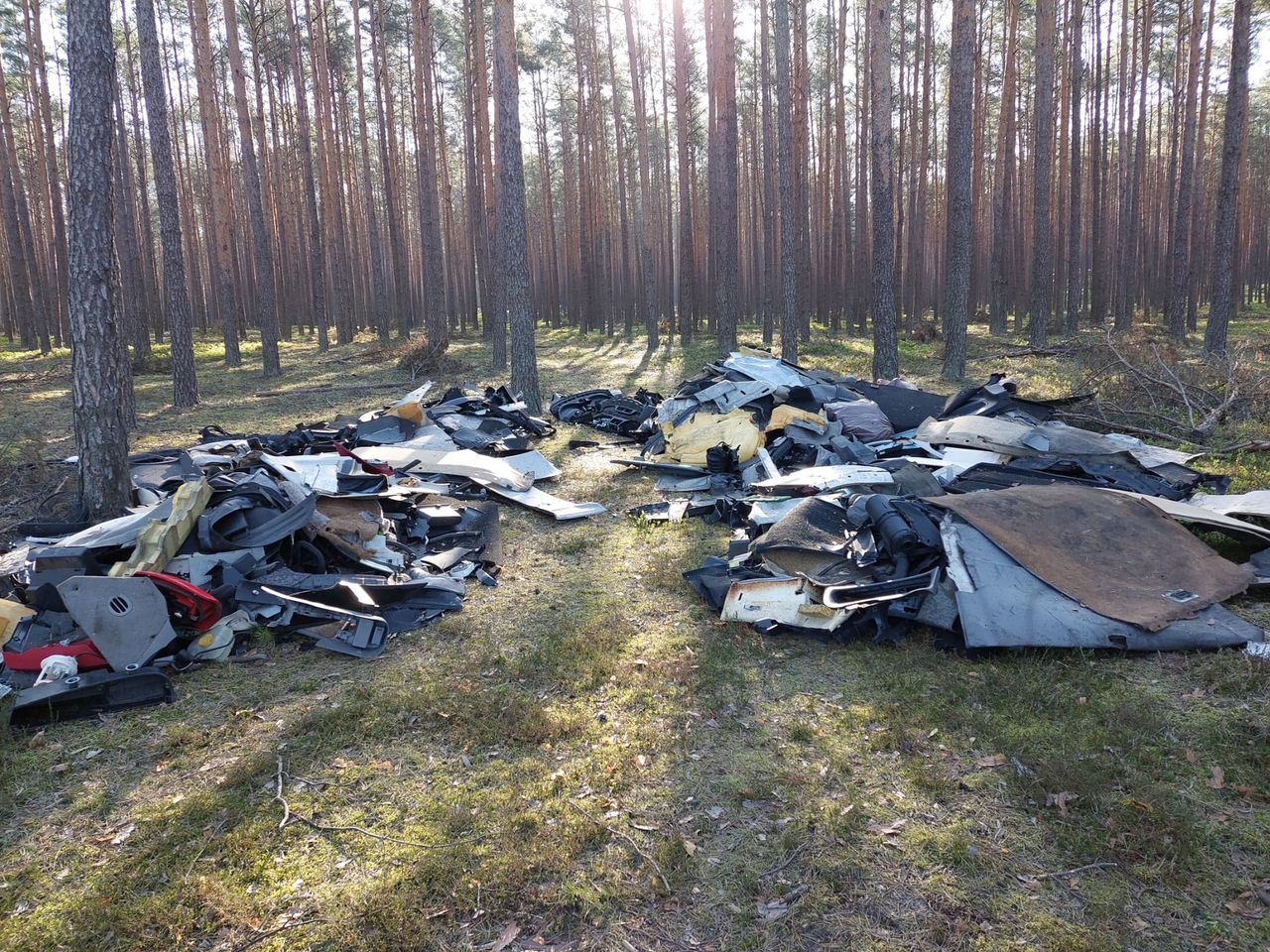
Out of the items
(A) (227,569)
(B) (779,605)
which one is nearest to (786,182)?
(B) (779,605)

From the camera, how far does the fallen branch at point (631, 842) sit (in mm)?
2740

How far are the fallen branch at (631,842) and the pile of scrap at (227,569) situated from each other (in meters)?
2.00

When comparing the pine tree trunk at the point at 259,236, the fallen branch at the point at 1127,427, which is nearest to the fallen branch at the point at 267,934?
the fallen branch at the point at 1127,427

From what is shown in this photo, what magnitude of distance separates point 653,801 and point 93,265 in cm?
570

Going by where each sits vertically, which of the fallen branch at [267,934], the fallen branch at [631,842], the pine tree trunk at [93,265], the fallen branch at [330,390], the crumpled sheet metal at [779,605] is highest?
the pine tree trunk at [93,265]

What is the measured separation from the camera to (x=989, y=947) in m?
2.39

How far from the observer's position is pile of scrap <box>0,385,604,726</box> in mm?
4031

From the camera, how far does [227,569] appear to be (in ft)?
15.9

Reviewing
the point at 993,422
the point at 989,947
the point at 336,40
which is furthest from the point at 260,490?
the point at 336,40

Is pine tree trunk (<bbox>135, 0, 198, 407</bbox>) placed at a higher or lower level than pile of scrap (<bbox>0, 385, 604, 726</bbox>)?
higher

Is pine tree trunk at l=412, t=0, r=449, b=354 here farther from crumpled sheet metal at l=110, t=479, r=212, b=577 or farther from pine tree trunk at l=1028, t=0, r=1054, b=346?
pine tree trunk at l=1028, t=0, r=1054, b=346

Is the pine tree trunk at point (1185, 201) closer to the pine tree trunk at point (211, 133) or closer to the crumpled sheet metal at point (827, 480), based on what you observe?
the crumpled sheet metal at point (827, 480)

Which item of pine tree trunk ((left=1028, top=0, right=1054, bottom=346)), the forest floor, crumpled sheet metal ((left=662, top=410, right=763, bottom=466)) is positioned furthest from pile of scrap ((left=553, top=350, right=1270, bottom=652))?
pine tree trunk ((left=1028, top=0, right=1054, bottom=346))

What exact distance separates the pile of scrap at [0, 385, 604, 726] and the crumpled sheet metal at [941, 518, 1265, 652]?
3.27m
